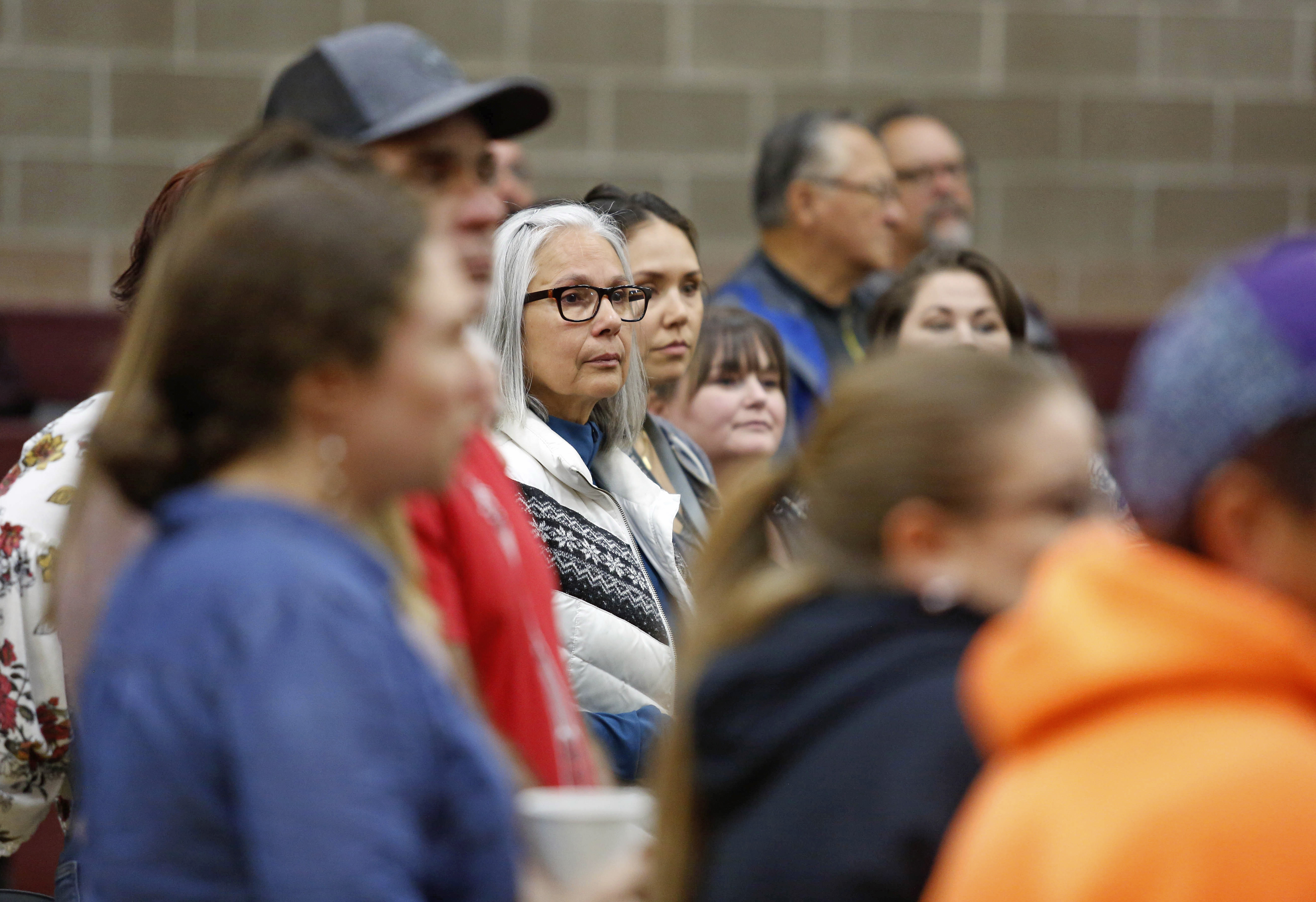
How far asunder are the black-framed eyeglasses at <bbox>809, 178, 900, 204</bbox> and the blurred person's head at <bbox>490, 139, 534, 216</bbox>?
86cm

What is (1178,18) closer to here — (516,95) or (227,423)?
(516,95)

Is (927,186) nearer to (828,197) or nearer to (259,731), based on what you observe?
(828,197)

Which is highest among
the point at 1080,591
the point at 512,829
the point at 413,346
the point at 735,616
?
the point at 413,346

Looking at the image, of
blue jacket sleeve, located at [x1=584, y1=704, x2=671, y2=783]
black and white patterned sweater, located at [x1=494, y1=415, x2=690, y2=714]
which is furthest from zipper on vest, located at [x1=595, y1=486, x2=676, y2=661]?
blue jacket sleeve, located at [x1=584, y1=704, x2=671, y2=783]

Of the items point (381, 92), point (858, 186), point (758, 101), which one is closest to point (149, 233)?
point (381, 92)

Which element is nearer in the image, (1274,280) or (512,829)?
(1274,280)

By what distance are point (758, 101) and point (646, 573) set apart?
3987 mm

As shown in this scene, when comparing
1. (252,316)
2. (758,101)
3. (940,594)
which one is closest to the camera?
(252,316)

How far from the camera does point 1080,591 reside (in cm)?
92

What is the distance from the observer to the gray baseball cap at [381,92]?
1.58 meters

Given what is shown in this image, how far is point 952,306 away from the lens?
11.3 feet

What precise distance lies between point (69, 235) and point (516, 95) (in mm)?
4611

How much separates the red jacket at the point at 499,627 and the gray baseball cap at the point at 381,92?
1.25ft

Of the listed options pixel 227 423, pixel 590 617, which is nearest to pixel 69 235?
pixel 590 617
